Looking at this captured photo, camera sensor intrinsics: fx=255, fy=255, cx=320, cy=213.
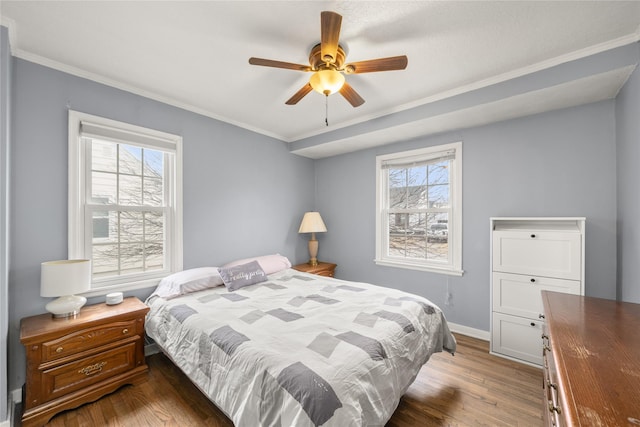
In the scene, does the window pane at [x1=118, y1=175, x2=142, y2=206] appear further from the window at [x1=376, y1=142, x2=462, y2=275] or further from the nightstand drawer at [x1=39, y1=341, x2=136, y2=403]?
the window at [x1=376, y1=142, x2=462, y2=275]

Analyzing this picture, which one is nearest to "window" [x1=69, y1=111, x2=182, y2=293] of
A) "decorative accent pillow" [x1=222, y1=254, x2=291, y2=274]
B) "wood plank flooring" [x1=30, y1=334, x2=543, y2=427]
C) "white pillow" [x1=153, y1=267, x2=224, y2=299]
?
"white pillow" [x1=153, y1=267, x2=224, y2=299]

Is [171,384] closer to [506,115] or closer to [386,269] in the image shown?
[386,269]

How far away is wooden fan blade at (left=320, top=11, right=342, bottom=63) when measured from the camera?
1366 mm

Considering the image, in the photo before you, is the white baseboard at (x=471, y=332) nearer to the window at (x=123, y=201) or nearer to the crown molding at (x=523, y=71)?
the crown molding at (x=523, y=71)

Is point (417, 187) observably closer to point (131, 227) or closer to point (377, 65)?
point (377, 65)

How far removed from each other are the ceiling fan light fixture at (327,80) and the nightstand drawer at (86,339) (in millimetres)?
2400

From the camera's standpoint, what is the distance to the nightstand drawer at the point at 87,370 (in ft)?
5.75

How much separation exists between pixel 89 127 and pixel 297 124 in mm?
2158

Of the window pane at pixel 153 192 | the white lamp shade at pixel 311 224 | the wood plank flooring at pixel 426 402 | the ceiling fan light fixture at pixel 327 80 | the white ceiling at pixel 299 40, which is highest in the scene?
the white ceiling at pixel 299 40

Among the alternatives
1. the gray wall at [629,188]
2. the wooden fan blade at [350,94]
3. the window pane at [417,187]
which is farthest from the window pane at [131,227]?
the gray wall at [629,188]

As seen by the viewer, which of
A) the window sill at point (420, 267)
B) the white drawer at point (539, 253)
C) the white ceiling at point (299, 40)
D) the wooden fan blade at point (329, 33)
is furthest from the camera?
the window sill at point (420, 267)

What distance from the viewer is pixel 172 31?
1.75 meters

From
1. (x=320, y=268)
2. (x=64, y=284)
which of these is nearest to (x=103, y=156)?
(x=64, y=284)

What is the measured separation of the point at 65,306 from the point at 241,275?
A: 136 centimetres
